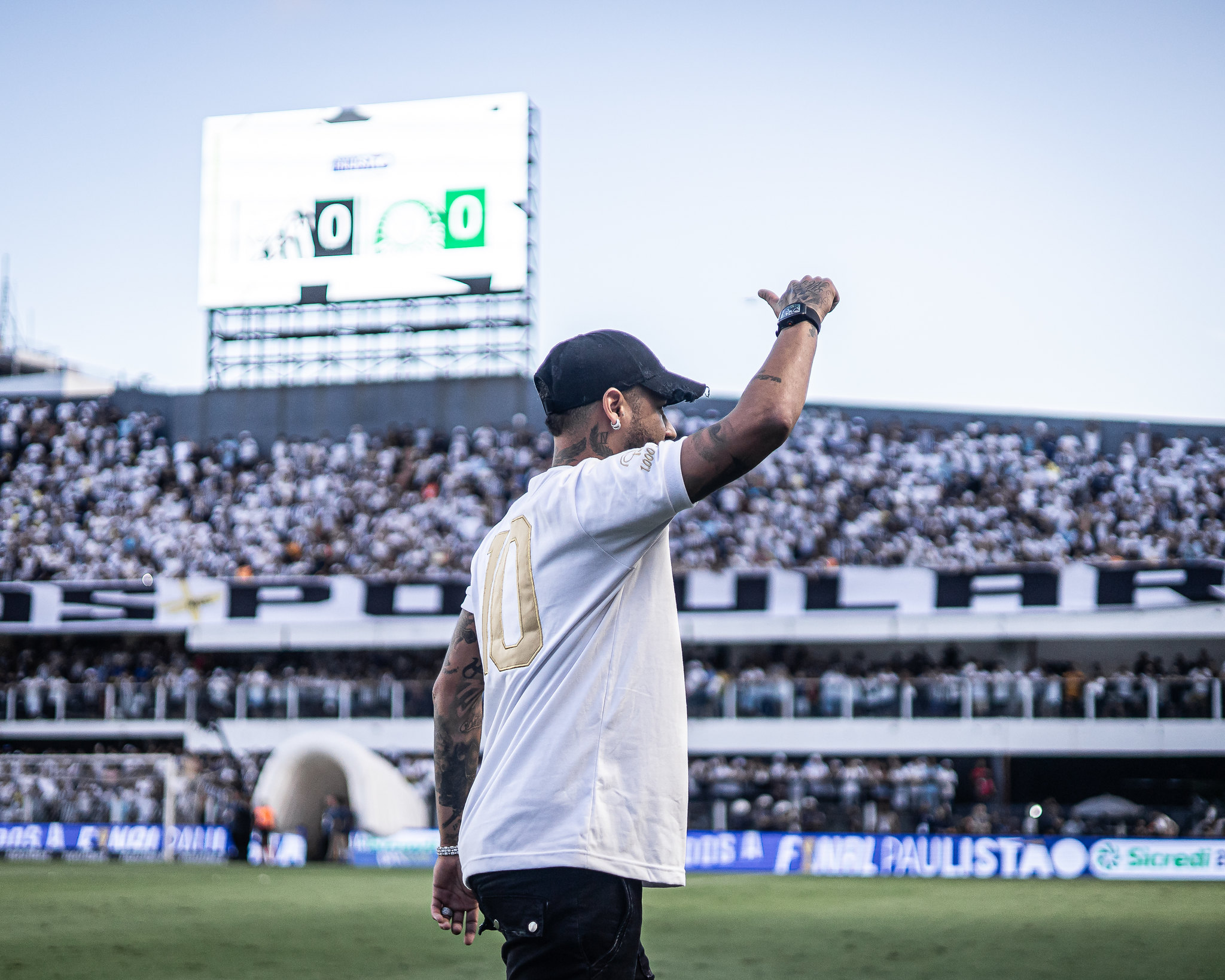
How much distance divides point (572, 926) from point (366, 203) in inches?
1480

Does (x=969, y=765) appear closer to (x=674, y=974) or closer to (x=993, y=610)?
(x=993, y=610)

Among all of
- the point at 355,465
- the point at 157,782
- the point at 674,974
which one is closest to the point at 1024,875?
the point at 674,974

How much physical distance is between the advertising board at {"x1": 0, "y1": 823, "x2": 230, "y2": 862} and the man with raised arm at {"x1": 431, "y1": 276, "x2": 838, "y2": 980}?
25336 mm

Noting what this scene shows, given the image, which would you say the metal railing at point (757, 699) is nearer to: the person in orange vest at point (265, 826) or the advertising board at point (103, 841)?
the advertising board at point (103, 841)

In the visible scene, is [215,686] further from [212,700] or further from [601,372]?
[601,372]

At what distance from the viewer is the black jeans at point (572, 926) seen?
2811 millimetres

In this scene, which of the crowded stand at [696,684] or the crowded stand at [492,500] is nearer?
the crowded stand at [696,684]

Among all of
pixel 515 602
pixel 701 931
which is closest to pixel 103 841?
pixel 701 931

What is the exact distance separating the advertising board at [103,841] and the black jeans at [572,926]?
25.4 m

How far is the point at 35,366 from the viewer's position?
58.0m

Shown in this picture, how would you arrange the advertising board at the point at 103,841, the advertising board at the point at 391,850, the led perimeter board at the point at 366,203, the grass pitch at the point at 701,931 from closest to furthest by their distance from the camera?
the grass pitch at the point at 701,931 → the advertising board at the point at 391,850 → the advertising board at the point at 103,841 → the led perimeter board at the point at 366,203

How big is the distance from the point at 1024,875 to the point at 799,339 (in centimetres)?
2118

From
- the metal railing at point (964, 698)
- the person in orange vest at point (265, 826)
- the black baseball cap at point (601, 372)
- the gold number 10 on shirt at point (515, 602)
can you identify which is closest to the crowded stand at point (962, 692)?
the metal railing at point (964, 698)

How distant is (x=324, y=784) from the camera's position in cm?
2805
